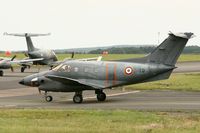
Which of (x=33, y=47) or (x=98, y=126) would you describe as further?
(x=33, y=47)

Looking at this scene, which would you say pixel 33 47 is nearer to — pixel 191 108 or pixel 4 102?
pixel 4 102

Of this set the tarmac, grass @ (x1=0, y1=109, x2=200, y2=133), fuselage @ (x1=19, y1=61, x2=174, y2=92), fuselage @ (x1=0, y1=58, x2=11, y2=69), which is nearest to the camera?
grass @ (x1=0, y1=109, x2=200, y2=133)

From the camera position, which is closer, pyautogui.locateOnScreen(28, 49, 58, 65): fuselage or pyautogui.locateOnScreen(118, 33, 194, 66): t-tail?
pyautogui.locateOnScreen(118, 33, 194, 66): t-tail

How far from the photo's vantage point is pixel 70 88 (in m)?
26.3

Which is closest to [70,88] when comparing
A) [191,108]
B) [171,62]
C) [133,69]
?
[133,69]

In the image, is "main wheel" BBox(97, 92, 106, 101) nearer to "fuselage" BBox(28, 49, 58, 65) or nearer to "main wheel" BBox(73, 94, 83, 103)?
"main wheel" BBox(73, 94, 83, 103)

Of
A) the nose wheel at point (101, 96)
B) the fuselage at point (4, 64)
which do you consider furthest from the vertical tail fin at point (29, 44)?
the nose wheel at point (101, 96)

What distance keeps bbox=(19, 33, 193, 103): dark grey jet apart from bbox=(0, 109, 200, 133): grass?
6.49 meters

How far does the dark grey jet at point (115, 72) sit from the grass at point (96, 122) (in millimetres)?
6488

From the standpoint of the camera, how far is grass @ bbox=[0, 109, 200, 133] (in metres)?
13.9

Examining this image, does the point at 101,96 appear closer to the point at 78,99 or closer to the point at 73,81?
the point at 78,99

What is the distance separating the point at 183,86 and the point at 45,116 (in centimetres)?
1857

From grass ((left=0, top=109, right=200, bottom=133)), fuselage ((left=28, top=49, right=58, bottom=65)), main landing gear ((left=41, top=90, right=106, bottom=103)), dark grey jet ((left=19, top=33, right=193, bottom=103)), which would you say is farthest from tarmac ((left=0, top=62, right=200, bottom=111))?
fuselage ((left=28, top=49, right=58, bottom=65))

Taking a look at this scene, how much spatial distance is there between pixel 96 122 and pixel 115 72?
10.3 m
